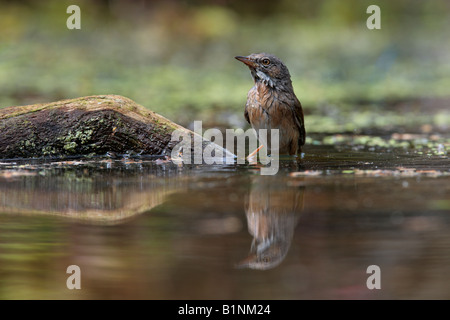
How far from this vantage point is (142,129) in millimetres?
7078

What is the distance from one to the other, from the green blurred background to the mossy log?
10.3ft

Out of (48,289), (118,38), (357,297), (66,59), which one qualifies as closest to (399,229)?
(357,297)

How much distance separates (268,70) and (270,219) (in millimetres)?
2825

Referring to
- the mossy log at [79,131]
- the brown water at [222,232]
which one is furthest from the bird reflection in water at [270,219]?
the mossy log at [79,131]

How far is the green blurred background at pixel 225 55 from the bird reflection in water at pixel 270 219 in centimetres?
451

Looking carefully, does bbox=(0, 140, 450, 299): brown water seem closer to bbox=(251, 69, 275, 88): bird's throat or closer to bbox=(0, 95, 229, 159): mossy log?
bbox=(0, 95, 229, 159): mossy log

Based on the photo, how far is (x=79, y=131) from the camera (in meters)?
6.90

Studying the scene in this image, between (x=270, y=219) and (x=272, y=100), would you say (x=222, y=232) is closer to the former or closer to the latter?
(x=270, y=219)

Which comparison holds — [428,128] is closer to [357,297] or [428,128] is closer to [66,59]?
[357,297]

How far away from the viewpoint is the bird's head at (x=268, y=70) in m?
7.10

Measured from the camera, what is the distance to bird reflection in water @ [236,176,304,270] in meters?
3.96

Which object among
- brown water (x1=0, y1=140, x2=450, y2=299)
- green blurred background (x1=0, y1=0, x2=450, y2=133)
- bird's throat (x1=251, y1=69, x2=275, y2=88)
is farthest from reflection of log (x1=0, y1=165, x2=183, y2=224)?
green blurred background (x1=0, y1=0, x2=450, y2=133)

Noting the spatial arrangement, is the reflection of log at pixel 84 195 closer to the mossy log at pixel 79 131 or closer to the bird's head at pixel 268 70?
the mossy log at pixel 79 131

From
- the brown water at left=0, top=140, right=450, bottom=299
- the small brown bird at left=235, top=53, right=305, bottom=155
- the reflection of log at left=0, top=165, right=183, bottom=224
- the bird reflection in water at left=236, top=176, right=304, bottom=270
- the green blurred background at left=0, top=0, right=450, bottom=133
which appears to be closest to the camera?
the brown water at left=0, top=140, right=450, bottom=299
